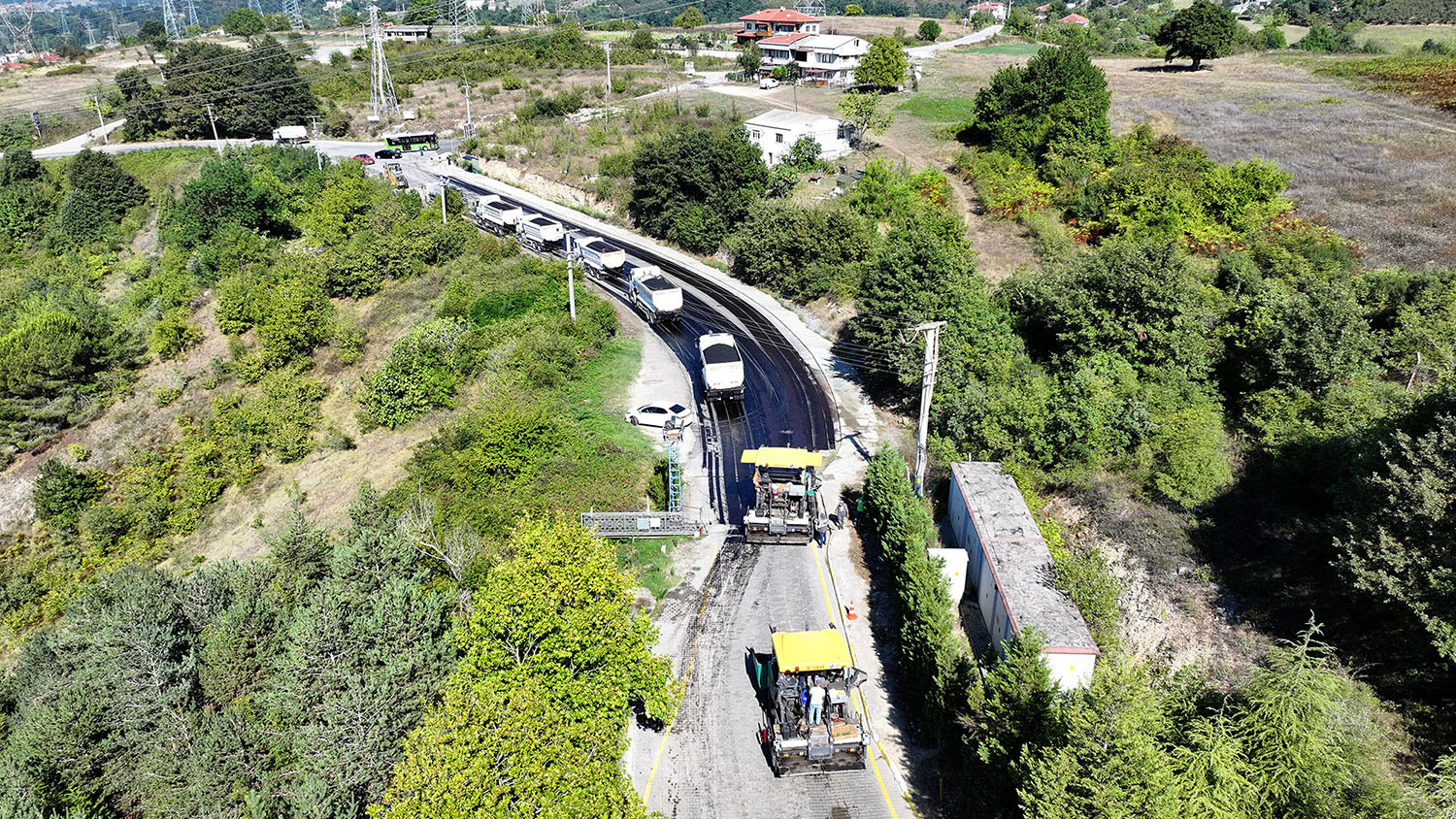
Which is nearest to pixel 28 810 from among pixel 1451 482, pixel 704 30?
pixel 1451 482

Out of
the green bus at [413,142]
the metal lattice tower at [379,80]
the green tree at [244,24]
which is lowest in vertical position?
the green bus at [413,142]

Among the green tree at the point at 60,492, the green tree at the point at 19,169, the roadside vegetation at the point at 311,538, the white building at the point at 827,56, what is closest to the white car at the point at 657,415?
the roadside vegetation at the point at 311,538

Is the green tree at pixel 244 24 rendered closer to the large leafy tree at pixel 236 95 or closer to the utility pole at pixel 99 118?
the utility pole at pixel 99 118

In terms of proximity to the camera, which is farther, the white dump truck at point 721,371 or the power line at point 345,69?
the power line at point 345,69

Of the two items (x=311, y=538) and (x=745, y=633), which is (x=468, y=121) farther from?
(x=745, y=633)

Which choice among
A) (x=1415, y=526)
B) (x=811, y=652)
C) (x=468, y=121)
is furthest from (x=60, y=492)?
(x=468, y=121)

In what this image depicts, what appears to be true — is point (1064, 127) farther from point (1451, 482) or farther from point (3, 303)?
point (3, 303)
